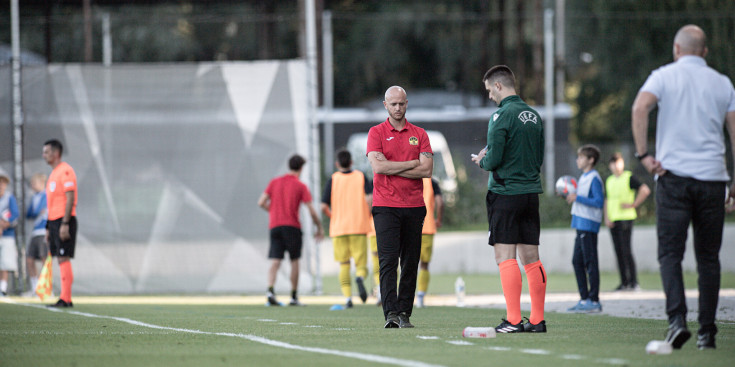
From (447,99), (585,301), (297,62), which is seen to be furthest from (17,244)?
(447,99)

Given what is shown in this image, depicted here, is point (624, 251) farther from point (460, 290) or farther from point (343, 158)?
point (343, 158)

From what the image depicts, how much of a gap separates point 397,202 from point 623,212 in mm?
8220

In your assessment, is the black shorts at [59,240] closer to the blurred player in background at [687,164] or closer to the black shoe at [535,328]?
the black shoe at [535,328]

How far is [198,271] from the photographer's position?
637 inches

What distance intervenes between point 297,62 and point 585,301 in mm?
6504

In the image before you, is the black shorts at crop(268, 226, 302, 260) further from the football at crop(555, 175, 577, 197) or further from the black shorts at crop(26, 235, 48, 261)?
the black shorts at crop(26, 235, 48, 261)

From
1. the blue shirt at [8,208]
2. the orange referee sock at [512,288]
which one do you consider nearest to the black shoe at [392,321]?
the orange referee sock at [512,288]

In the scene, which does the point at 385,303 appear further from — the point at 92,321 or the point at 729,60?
the point at 729,60

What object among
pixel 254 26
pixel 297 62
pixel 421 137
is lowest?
pixel 421 137

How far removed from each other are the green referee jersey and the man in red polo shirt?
836 mm

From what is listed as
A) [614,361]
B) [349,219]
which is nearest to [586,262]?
[349,219]

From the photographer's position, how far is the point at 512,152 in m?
7.95

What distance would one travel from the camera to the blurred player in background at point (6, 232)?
15.7 meters

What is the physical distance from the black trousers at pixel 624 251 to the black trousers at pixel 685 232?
916 cm
